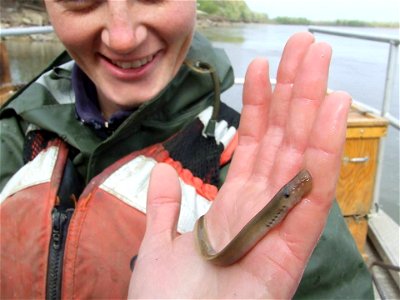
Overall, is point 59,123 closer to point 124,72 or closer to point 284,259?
point 124,72

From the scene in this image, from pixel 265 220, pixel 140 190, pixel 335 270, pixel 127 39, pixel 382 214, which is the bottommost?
pixel 382 214

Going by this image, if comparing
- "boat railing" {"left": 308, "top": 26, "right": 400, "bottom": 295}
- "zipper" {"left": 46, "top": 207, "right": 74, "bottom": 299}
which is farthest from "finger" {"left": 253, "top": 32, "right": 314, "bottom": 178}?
"boat railing" {"left": 308, "top": 26, "right": 400, "bottom": 295}

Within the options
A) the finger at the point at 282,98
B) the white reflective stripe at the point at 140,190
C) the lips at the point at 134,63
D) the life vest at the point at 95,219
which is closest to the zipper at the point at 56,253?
the life vest at the point at 95,219

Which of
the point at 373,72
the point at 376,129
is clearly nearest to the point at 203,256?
the point at 376,129

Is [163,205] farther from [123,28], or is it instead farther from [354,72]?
[354,72]

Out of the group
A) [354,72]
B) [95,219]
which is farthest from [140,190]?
[354,72]

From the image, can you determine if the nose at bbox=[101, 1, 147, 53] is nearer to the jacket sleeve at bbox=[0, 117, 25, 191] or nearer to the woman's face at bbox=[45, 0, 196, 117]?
the woman's face at bbox=[45, 0, 196, 117]
